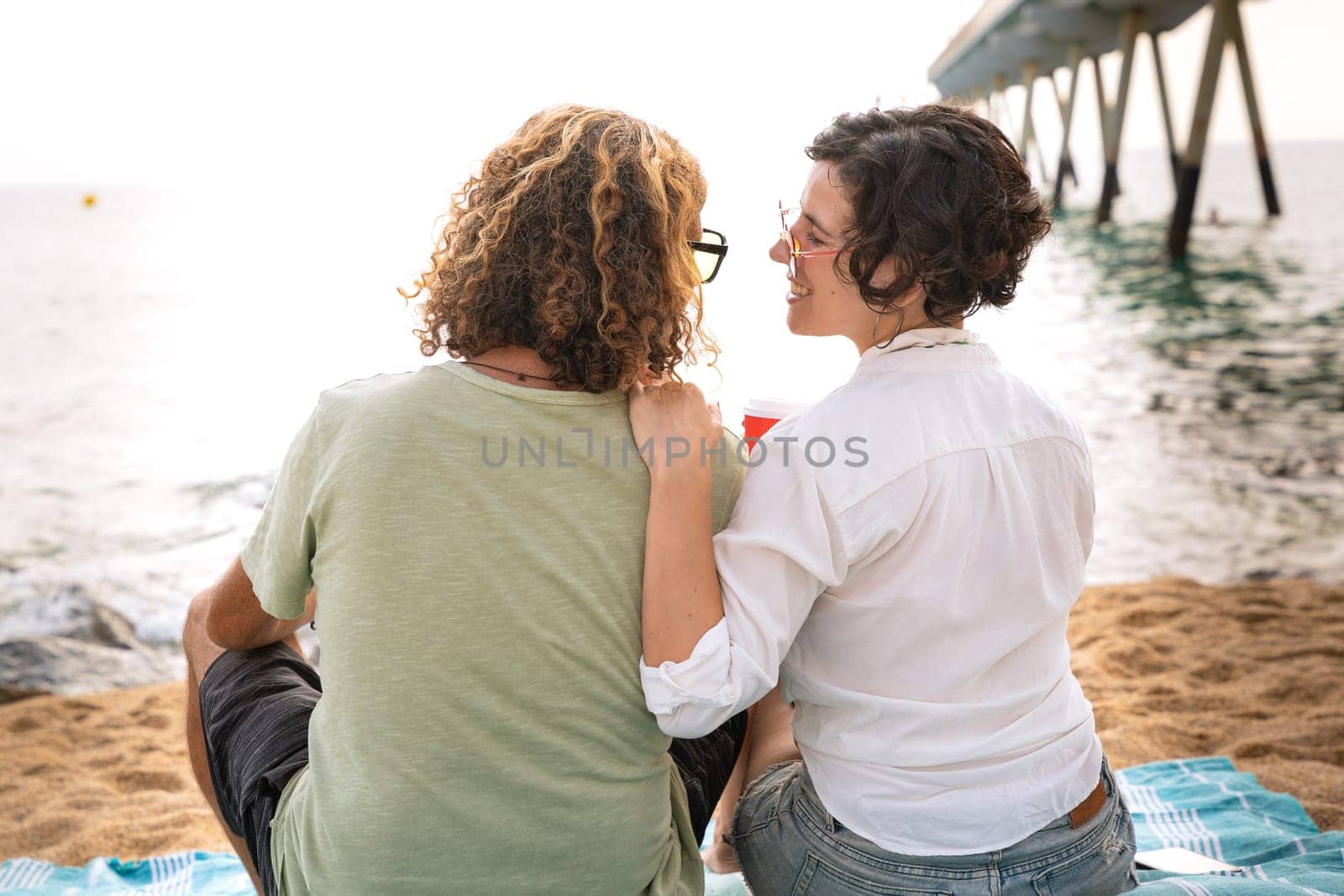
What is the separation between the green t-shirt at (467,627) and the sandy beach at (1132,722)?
1.54 m

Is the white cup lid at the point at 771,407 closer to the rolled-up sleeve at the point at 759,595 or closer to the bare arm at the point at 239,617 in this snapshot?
the rolled-up sleeve at the point at 759,595

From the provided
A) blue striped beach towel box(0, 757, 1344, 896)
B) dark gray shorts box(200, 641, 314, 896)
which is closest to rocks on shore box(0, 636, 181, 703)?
blue striped beach towel box(0, 757, 1344, 896)

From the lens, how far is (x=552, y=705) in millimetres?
1147

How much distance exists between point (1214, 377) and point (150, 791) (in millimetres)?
6247

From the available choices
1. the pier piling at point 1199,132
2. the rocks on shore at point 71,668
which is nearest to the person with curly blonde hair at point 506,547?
the rocks on shore at point 71,668

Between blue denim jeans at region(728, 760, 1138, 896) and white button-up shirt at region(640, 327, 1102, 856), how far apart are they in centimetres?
2

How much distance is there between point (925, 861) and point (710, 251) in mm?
767

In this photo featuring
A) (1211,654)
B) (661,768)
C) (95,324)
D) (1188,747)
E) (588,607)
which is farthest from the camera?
(95,324)

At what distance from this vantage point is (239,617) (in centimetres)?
148

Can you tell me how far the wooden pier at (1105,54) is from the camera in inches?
202

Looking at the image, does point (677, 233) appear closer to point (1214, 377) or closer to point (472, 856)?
point (472, 856)

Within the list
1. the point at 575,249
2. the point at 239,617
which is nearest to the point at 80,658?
the point at 239,617

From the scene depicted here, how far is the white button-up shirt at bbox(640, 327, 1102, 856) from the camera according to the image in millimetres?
1148

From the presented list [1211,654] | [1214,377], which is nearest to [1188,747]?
[1211,654]
